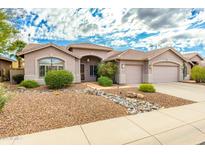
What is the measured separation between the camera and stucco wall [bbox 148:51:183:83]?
52.0 feet

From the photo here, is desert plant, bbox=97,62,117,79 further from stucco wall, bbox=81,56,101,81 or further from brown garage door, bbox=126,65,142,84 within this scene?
stucco wall, bbox=81,56,101,81

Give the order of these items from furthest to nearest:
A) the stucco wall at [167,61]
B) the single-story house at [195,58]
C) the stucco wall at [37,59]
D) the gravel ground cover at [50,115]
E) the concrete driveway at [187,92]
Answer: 1. the single-story house at [195,58]
2. the stucco wall at [167,61]
3. the stucco wall at [37,59]
4. the concrete driveway at [187,92]
5. the gravel ground cover at [50,115]

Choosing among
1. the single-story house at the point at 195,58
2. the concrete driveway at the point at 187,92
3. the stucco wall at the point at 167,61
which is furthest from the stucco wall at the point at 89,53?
the single-story house at the point at 195,58

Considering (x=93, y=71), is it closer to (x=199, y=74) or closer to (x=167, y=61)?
(x=167, y=61)

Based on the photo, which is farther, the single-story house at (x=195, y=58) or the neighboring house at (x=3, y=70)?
the single-story house at (x=195, y=58)

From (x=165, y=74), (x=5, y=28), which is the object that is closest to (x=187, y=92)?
(x=165, y=74)

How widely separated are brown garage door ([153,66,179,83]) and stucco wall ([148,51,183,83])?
1.65 ft

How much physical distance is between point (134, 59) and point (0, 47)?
1423cm

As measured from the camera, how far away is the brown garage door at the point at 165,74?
646 inches

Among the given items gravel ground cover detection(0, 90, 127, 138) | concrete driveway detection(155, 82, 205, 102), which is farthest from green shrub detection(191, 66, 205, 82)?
gravel ground cover detection(0, 90, 127, 138)

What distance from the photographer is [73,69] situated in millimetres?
14734

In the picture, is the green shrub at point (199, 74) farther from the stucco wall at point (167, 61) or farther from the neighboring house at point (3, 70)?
the neighboring house at point (3, 70)

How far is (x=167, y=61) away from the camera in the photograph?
16.9 m
